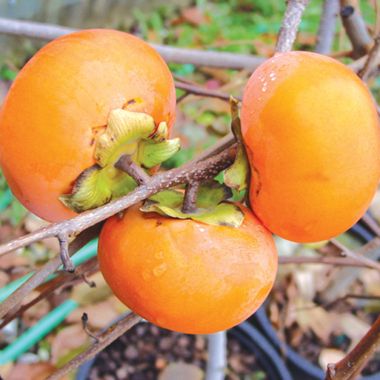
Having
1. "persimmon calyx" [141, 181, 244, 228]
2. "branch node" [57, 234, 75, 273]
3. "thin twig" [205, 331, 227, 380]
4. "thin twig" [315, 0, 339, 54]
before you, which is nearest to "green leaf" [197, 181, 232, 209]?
"persimmon calyx" [141, 181, 244, 228]

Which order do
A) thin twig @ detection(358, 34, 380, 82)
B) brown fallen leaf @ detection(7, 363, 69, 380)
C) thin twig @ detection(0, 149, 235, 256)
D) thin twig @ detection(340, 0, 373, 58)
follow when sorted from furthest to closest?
brown fallen leaf @ detection(7, 363, 69, 380)
thin twig @ detection(340, 0, 373, 58)
thin twig @ detection(358, 34, 380, 82)
thin twig @ detection(0, 149, 235, 256)

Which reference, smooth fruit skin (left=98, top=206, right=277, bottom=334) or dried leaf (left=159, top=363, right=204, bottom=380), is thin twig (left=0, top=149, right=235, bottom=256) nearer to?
smooth fruit skin (left=98, top=206, right=277, bottom=334)

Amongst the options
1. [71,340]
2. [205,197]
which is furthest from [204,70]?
[205,197]

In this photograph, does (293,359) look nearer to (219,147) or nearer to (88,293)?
(88,293)

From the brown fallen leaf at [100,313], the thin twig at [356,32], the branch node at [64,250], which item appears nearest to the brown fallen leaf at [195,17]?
the brown fallen leaf at [100,313]

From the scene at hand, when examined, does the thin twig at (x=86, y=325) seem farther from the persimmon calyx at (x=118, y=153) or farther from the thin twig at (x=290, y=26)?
the thin twig at (x=290, y=26)

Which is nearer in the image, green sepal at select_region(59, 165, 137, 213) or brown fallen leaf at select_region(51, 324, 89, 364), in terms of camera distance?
green sepal at select_region(59, 165, 137, 213)
